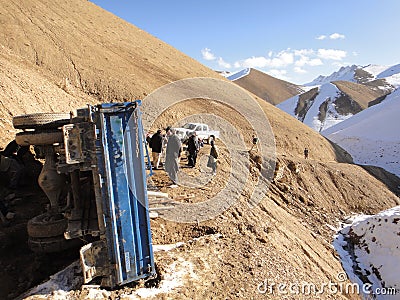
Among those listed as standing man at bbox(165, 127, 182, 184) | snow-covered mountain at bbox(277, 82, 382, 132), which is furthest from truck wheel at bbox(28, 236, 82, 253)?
snow-covered mountain at bbox(277, 82, 382, 132)

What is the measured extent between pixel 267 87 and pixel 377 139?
54712mm

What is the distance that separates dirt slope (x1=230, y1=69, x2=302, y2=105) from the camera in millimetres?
78938

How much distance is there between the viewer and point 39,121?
473cm

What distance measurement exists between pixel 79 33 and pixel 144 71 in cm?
666

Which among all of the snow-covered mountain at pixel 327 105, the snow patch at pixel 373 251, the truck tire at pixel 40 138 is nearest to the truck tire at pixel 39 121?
the truck tire at pixel 40 138

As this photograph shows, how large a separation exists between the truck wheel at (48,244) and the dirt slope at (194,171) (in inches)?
11.0

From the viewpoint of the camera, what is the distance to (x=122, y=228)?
13.7 ft

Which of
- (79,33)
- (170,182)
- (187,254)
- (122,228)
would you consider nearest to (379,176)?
(170,182)

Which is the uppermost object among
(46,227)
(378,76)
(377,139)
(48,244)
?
(378,76)

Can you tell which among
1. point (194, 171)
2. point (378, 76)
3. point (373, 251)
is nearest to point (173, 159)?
point (194, 171)

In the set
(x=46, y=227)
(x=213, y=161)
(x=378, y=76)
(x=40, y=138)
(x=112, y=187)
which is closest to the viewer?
(x=112, y=187)

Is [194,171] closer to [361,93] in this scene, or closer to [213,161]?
[213,161]

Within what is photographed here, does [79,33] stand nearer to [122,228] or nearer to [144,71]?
[144,71]

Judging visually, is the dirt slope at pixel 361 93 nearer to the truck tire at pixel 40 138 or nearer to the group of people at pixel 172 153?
the group of people at pixel 172 153
